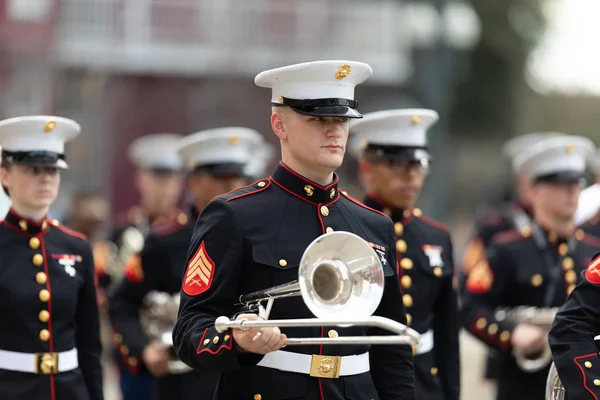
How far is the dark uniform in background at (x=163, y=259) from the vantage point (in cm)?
752

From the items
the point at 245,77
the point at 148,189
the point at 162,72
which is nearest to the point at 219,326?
the point at 148,189

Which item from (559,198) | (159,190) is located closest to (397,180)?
(559,198)

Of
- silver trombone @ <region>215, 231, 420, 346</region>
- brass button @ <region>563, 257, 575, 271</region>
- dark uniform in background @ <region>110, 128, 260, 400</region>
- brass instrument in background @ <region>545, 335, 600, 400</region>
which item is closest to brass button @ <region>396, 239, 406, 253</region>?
brass button @ <region>563, 257, 575, 271</region>

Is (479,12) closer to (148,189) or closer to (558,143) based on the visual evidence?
(148,189)

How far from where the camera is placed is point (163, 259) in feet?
24.7

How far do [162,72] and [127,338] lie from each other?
83.7 ft

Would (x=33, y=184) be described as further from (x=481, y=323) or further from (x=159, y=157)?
(x=159, y=157)

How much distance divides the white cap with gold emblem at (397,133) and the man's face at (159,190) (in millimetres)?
4251

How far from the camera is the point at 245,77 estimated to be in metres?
30.1

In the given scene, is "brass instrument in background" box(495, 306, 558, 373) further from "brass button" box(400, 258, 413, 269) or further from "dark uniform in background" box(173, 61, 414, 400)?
"dark uniform in background" box(173, 61, 414, 400)

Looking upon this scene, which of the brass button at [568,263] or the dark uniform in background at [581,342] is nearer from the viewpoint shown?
the dark uniform in background at [581,342]

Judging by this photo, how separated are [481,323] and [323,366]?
9.00 feet

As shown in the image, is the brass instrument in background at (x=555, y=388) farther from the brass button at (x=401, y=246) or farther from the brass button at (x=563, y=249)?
the brass button at (x=563, y=249)

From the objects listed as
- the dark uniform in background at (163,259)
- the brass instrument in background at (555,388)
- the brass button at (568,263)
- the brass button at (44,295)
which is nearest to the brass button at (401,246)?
the brass button at (568,263)
